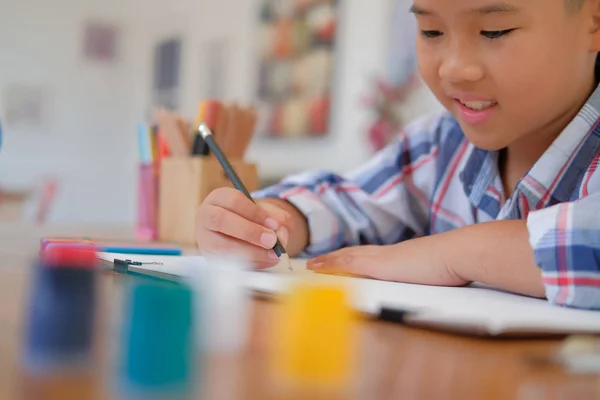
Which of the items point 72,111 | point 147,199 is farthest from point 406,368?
point 72,111

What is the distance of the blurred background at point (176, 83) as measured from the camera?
8.98 ft

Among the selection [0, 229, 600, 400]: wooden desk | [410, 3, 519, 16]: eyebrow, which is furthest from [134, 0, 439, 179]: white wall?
[0, 229, 600, 400]: wooden desk

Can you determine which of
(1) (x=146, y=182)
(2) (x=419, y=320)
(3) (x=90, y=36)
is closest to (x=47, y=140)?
(3) (x=90, y=36)

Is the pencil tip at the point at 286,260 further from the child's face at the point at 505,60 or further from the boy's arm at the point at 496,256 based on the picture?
the child's face at the point at 505,60

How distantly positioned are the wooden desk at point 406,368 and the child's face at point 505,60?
1.37 ft

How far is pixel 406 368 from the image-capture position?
33 cm

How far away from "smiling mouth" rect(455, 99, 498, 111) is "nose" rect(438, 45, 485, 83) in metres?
0.05

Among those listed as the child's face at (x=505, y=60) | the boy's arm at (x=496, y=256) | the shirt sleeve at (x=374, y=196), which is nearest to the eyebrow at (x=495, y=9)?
Answer: the child's face at (x=505, y=60)

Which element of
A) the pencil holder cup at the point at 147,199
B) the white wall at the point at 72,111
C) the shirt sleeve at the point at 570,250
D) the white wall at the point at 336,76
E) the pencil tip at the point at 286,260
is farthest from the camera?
the white wall at the point at 72,111

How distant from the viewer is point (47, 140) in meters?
4.92

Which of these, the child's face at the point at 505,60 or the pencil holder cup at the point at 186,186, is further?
the pencil holder cup at the point at 186,186

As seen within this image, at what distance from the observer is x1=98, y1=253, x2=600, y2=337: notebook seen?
42 centimetres

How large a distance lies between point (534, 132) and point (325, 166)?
80.2 inches

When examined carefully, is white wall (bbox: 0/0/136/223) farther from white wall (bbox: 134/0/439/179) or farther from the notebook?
the notebook
